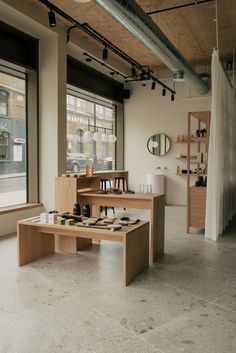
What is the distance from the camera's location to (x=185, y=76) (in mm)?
7188

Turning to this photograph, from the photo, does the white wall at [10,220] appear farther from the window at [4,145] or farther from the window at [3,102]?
the window at [3,102]

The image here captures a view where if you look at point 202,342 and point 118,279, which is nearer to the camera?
point 202,342

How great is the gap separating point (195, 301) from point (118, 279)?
0.93 meters

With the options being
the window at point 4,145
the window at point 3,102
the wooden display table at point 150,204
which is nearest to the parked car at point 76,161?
the window at point 4,145

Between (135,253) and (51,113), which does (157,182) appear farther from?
(135,253)

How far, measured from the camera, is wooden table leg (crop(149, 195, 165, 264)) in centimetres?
437

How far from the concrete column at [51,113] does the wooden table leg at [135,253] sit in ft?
9.73

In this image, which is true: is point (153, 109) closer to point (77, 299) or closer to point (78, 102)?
point (78, 102)

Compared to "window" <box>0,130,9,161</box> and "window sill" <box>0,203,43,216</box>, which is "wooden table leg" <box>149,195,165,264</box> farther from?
"window" <box>0,130,9,161</box>

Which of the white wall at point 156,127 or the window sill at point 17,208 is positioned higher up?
the white wall at point 156,127

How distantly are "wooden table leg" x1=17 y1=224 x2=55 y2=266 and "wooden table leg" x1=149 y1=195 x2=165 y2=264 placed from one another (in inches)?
56.8

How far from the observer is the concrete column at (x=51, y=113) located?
20.8 feet

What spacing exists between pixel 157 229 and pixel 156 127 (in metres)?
5.80

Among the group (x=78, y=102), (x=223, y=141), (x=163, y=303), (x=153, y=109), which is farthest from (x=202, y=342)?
(x=153, y=109)
